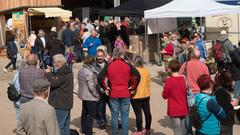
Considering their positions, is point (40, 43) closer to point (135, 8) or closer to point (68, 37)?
point (68, 37)

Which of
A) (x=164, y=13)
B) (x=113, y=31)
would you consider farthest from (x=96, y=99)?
(x=113, y=31)

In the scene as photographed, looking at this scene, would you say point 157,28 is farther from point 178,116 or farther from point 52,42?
point 178,116

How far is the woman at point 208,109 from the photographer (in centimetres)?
604

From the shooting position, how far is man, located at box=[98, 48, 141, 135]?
8.59 meters

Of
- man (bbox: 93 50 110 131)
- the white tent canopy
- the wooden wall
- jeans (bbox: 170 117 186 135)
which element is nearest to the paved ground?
man (bbox: 93 50 110 131)

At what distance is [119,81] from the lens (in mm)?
8594

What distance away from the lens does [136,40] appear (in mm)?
21062

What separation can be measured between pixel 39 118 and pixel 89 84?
353 centimetres

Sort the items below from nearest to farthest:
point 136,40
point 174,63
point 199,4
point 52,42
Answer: point 174,63, point 199,4, point 52,42, point 136,40

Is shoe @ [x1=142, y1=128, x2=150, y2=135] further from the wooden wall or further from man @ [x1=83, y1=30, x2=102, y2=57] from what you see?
the wooden wall

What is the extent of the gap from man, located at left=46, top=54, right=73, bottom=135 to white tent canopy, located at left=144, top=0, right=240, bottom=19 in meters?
8.54

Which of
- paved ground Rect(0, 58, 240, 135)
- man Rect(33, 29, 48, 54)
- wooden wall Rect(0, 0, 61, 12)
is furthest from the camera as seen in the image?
wooden wall Rect(0, 0, 61, 12)

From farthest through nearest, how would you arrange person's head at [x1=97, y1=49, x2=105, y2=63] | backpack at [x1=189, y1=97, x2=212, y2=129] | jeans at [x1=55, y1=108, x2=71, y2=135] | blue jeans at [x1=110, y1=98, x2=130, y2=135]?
person's head at [x1=97, y1=49, x2=105, y2=63]
blue jeans at [x1=110, y1=98, x2=130, y2=135]
jeans at [x1=55, y1=108, x2=71, y2=135]
backpack at [x1=189, y1=97, x2=212, y2=129]

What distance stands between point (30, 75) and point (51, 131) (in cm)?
302
